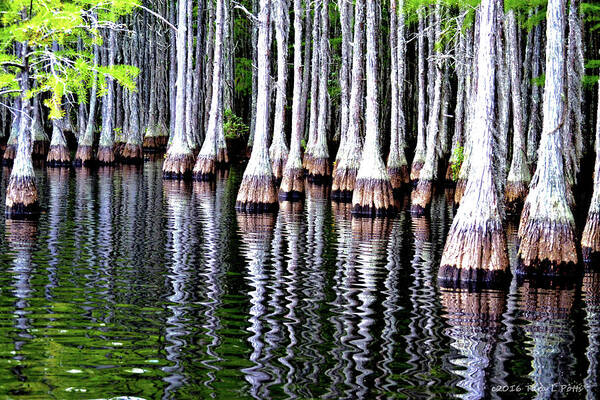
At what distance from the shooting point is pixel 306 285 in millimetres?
9719

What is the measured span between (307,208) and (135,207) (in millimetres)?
3980

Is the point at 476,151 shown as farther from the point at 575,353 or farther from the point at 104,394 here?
the point at 104,394

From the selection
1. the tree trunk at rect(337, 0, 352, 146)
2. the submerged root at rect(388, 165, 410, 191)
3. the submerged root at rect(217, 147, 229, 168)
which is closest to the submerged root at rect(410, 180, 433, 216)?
the submerged root at rect(388, 165, 410, 191)

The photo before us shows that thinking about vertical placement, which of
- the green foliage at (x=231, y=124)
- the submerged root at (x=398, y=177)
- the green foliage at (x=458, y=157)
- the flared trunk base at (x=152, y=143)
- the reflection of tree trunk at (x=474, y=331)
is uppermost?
the green foliage at (x=231, y=124)

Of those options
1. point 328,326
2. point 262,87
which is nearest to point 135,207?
point 262,87

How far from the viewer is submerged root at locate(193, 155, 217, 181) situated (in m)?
24.8

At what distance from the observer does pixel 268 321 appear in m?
7.82

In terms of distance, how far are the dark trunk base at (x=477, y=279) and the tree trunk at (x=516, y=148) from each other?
8.16 meters

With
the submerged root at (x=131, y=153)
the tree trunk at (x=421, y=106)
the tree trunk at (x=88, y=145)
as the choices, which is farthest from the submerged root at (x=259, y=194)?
the submerged root at (x=131, y=153)

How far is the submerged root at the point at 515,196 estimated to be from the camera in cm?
1769

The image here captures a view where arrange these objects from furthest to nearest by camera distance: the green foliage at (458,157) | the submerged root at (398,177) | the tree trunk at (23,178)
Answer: the submerged root at (398,177)
the green foliage at (458,157)
the tree trunk at (23,178)

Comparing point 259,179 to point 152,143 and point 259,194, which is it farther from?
point 152,143

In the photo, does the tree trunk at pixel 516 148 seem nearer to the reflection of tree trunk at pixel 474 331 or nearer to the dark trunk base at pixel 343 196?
the dark trunk base at pixel 343 196

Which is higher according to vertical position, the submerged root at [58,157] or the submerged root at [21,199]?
the submerged root at [58,157]
